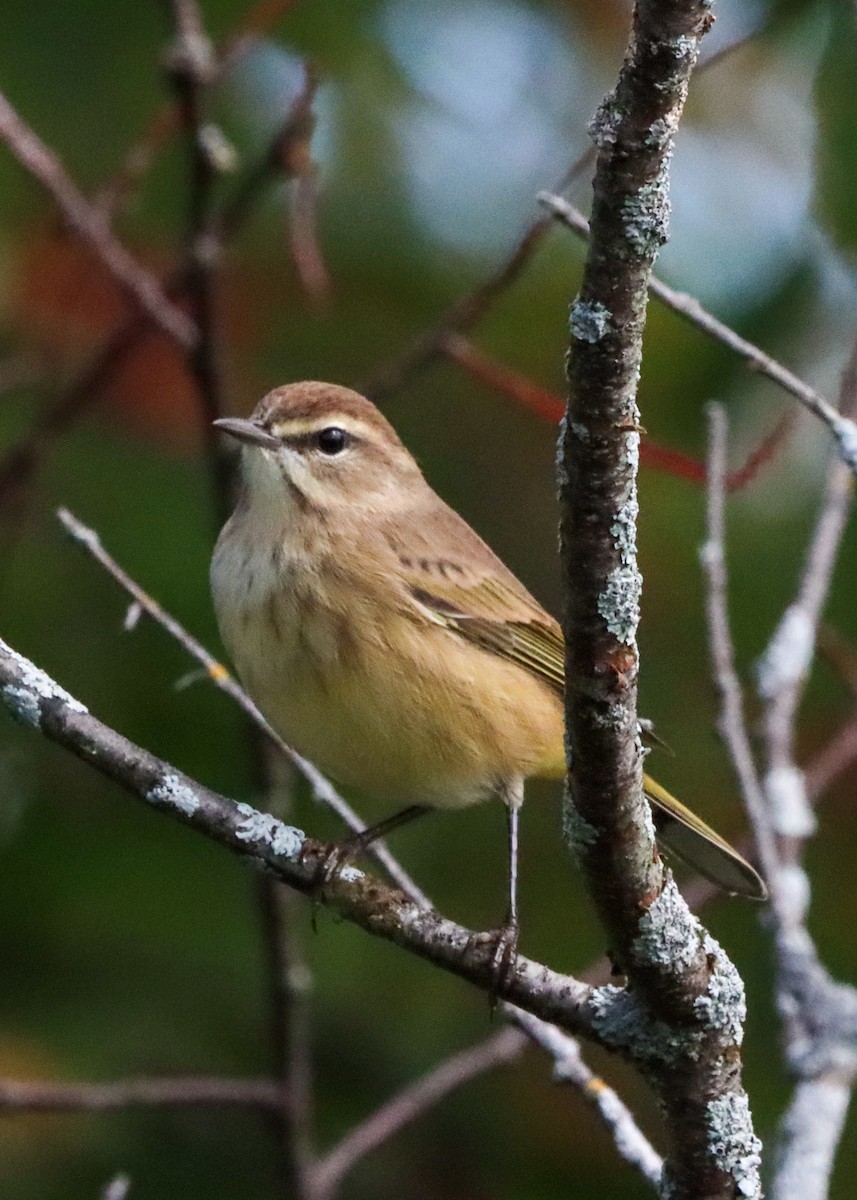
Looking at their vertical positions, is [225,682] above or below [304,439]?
below

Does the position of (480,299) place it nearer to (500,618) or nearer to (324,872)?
(500,618)

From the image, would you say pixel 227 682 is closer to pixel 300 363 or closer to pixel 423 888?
pixel 423 888

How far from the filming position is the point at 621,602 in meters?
2.08

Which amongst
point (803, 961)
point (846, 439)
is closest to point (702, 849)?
point (803, 961)

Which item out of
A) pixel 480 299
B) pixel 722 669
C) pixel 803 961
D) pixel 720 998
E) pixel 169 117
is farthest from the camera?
pixel 169 117

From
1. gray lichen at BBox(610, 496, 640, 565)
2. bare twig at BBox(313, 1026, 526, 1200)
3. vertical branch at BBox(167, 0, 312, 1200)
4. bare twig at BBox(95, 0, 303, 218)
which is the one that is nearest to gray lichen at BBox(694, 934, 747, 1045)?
gray lichen at BBox(610, 496, 640, 565)

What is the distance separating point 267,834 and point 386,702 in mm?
900

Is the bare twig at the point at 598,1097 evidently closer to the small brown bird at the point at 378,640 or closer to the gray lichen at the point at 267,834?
the small brown bird at the point at 378,640

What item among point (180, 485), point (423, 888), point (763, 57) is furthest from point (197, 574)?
point (763, 57)

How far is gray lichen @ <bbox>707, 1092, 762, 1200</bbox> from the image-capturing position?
7.88 ft

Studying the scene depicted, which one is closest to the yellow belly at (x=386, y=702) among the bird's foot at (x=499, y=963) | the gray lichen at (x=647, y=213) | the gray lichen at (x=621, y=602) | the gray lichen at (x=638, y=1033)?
the bird's foot at (x=499, y=963)

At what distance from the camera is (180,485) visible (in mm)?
5047

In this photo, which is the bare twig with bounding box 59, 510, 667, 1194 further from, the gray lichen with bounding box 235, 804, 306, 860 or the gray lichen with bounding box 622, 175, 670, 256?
the gray lichen with bounding box 622, 175, 670, 256

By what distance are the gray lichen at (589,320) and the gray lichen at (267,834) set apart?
1024 millimetres
